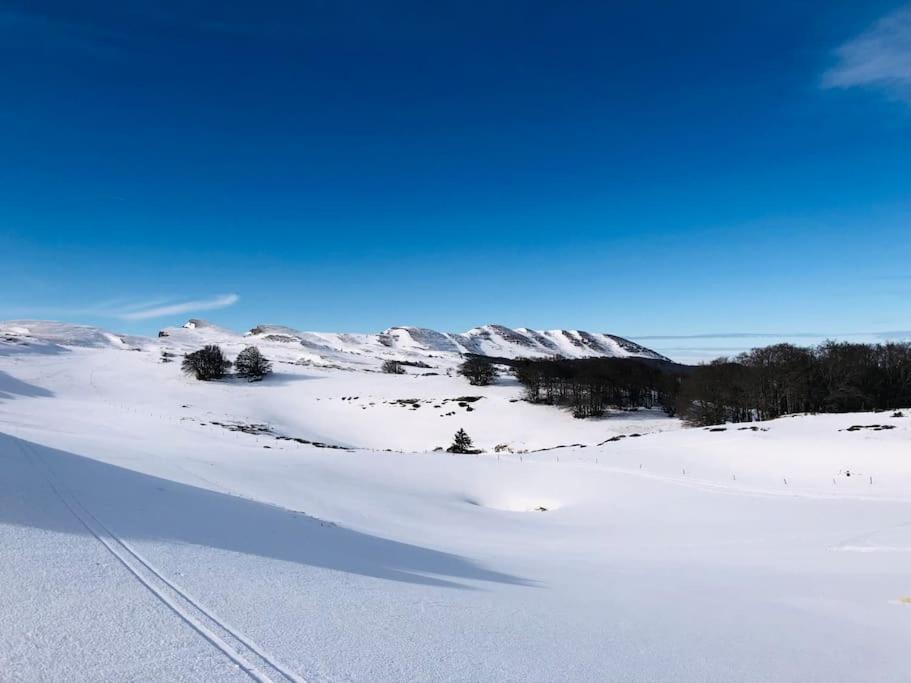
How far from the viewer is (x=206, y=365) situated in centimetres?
6769

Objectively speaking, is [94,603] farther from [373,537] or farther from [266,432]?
[266,432]

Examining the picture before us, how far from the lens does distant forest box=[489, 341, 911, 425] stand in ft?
155

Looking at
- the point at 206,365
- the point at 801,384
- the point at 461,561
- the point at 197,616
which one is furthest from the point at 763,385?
the point at 206,365

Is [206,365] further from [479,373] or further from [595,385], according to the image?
[595,385]

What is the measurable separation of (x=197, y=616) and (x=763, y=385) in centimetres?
5384

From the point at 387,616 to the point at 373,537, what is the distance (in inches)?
293

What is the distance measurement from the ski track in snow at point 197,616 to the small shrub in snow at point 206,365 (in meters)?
64.8

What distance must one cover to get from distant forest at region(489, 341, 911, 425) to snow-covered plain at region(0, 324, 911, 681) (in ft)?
61.6

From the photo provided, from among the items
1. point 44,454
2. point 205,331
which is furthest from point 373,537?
point 205,331

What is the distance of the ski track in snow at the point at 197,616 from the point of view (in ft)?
13.5

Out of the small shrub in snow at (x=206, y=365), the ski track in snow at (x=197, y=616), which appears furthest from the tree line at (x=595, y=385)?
the ski track in snow at (x=197, y=616)

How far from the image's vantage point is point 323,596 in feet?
20.2

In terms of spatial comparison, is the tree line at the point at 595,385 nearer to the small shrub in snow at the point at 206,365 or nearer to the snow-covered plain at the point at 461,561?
the snow-covered plain at the point at 461,561

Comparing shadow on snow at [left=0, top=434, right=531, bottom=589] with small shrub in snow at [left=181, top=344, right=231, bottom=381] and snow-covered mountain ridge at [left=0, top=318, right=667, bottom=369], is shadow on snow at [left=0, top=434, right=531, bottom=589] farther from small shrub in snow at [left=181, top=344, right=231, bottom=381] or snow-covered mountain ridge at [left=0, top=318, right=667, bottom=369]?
snow-covered mountain ridge at [left=0, top=318, right=667, bottom=369]
